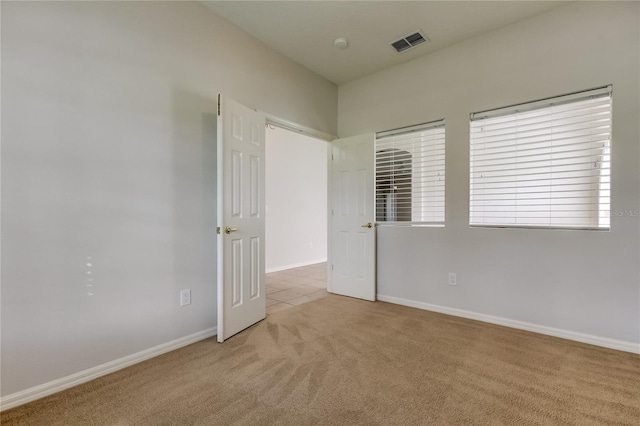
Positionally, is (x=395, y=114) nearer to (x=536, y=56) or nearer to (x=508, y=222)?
(x=536, y=56)

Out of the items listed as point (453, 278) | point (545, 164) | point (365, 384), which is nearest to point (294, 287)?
point (453, 278)

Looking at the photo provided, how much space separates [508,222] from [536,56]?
154cm

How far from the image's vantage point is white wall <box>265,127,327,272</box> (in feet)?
18.4

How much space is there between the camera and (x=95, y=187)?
1915mm

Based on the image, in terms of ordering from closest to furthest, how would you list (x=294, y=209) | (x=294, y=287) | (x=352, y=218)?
(x=352, y=218), (x=294, y=287), (x=294, y=209)

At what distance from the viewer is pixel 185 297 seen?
7.91 feet

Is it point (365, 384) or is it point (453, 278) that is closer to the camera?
point (365, 384)

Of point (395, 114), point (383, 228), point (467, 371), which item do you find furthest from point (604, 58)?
point (467, 371)

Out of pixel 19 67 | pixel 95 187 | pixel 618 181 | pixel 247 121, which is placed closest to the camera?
pixel 19 67

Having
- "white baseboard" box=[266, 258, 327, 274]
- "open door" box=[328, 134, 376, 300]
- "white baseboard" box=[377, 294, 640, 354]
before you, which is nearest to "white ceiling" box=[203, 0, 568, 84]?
"open door" box=[328, 134, 376, 300]

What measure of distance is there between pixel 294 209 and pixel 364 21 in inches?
155

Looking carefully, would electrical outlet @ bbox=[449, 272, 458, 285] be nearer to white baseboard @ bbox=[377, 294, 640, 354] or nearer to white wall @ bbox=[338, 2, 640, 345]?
white wall @ bbox=[338, 2, 640, 345]

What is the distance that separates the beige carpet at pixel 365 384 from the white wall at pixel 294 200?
3179 millimetres

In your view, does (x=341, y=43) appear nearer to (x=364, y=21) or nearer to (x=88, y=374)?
(x=364, y=21)
